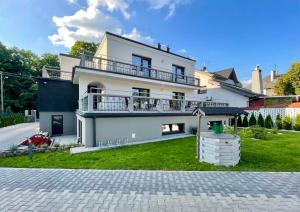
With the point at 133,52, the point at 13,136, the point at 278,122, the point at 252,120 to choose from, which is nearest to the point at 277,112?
the point at 278,122

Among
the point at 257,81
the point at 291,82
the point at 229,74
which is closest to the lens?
the point at 291,82

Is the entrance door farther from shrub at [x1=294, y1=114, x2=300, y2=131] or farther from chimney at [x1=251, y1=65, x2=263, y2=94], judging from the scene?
chimney at [x1=251, y1=65, x2=263, y2=94]

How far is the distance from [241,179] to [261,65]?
30019mm

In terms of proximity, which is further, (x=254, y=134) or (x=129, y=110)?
(x=254, y=134)

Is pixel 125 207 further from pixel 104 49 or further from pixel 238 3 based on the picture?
pixel 238 3

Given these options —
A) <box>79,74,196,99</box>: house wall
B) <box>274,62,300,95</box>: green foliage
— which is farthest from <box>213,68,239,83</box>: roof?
<box>79,74,196,99</box>: house wall

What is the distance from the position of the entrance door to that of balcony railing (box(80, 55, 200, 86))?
5843 mm

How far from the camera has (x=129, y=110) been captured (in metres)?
10.6

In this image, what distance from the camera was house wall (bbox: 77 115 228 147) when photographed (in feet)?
31.0

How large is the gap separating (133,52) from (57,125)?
9323 mm

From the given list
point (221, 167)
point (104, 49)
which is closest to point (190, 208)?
point (221, 167)

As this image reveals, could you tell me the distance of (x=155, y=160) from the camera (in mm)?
7184

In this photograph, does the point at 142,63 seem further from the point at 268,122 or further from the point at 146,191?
the point at 268,122

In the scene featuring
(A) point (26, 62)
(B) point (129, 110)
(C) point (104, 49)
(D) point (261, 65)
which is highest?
(A) point (26, 62)
